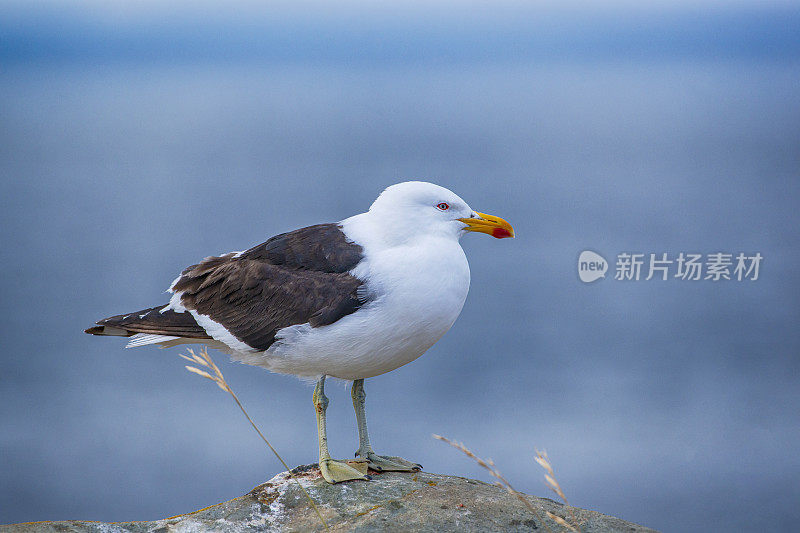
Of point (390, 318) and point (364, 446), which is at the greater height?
point (390, 318)

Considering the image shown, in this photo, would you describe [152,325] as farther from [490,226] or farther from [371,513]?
[490,226]

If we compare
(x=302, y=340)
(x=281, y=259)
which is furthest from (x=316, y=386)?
(x=281, y=259)

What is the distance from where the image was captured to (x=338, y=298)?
207 inches

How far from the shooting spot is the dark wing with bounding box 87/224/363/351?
17.4 feet

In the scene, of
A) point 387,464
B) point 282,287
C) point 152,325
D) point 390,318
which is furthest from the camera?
point 387,464

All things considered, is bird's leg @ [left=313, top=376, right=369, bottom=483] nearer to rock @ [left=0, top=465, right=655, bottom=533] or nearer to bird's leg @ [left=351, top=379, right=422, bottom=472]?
rock @ [left=0, top=465, right=655, bottom=533]

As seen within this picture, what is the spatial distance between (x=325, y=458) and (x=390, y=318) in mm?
1167

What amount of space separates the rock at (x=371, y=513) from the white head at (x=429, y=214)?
65.5 inches

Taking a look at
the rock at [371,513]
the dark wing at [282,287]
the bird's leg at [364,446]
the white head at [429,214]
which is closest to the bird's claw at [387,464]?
the bird's leg at [364,446]

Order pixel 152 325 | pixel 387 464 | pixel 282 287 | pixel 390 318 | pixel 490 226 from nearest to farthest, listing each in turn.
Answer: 1. pixel 390 318
2. pixel 282 287
3. pixel 490 226
4. pixel 152 325
5. pixel 387 464

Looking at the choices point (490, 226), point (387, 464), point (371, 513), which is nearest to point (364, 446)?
point (387, 464)

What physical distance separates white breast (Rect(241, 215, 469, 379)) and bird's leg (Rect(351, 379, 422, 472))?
0.48 meters

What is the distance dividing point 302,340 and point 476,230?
133 centimetres

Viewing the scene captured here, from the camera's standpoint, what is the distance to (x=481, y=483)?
597cm
